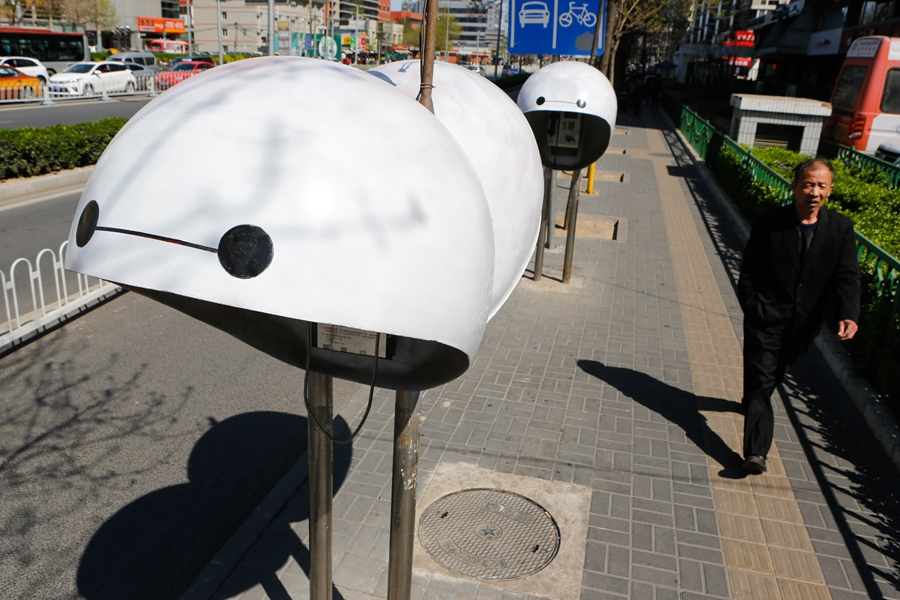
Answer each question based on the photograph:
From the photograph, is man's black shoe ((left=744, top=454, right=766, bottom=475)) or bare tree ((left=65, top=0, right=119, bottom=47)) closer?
man's black shoe ((left=744, top=454, right=766, bottom=475))

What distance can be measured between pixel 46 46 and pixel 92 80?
762cm

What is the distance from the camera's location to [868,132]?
17391 millimetres

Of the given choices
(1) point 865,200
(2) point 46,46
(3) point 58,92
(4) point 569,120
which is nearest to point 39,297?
(4) point 569,120

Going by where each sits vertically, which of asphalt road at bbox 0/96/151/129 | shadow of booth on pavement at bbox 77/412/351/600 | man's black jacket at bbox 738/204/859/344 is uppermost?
man's black jacket at bbox 738/204/859/344

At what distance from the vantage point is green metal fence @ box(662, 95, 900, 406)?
5969 millimetres

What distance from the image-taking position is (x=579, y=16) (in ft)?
41.8

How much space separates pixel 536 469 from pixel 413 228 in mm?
3708

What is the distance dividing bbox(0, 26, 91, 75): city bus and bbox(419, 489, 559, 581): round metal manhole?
38.2 meters

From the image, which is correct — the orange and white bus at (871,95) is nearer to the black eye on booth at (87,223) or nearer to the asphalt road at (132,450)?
the asphalt road at (132,450)

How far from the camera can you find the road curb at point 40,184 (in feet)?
41.1

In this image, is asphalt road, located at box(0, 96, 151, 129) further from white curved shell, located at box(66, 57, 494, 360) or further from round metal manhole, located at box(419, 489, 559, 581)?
white curved shell, located at box(66, 57, 494, 360)

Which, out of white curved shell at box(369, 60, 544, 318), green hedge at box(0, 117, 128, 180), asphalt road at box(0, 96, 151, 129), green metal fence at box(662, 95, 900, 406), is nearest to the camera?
white curved shell at box(369, 60, 544, 318)

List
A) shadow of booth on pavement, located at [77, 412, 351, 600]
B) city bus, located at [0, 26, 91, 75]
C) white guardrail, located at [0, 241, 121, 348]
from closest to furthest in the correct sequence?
shadow of booth on pavement, located at [77, 412, 351, 600] → white guardrail, located at [0, 241, 121, 348] → city bus, located at [0, 26, 91, 75]

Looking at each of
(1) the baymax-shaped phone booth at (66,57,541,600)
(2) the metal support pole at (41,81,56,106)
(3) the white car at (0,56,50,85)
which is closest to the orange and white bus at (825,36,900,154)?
(1) the baymax-shaped phone booth at (66,57,541,600)
